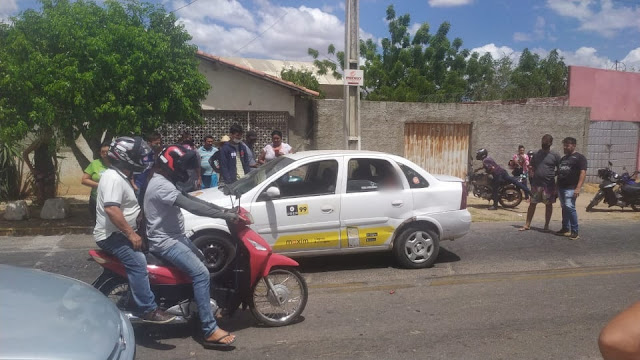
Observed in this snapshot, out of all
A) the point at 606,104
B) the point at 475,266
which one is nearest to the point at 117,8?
the point at 475,266

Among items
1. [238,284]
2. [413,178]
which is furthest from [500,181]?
[238,284]

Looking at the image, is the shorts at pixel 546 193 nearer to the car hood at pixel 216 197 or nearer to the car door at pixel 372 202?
the car door at pixel 372 202

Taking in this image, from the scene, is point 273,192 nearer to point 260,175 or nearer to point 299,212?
point 299,212

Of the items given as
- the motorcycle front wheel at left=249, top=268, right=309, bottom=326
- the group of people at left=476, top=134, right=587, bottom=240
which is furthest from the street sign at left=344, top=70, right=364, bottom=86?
the motorcycle front wheel at left=249, top=268, right=309, bottom=326

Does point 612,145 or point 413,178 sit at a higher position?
point 413,178

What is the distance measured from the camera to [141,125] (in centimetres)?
898

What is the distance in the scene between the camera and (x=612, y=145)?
17.2 meters

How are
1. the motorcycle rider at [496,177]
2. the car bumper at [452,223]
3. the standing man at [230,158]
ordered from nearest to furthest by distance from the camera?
the car bumper at [452,223] < the standing man at [230,158] < the motorcycle rider at [496,177]

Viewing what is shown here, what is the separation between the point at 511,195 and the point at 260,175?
7628mm

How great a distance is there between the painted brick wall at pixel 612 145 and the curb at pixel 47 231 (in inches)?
573

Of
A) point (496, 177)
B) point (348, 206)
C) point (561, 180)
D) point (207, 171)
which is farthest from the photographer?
point (496, 177)

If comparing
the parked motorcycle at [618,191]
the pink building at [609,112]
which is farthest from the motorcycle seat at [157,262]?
the pink building at [609,112]

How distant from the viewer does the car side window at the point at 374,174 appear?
274 inches

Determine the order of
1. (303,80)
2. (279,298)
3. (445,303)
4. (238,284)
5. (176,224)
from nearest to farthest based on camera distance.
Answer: (176,224)
(238,284)
(279,298)
(445,303)
(303,80)
